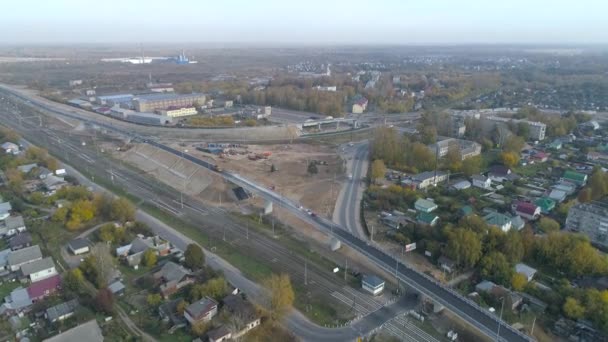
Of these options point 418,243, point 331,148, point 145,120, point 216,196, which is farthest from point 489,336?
point 145,120

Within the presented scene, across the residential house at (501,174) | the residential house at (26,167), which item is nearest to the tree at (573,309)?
the residential house at (501,174)

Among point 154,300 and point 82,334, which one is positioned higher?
point 82,334

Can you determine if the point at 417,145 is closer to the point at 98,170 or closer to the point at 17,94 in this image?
the point at 98,170

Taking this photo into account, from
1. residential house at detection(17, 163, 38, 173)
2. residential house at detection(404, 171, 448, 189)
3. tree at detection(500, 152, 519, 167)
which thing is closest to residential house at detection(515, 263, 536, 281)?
residential house at detection(404, 171, 448, 189)

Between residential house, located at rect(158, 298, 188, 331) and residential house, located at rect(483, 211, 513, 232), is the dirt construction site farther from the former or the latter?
residential house, located at rect(158, 298, 188, 331)

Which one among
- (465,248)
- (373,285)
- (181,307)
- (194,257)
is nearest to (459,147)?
(465,248)

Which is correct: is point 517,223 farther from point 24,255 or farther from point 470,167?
point 24,255
